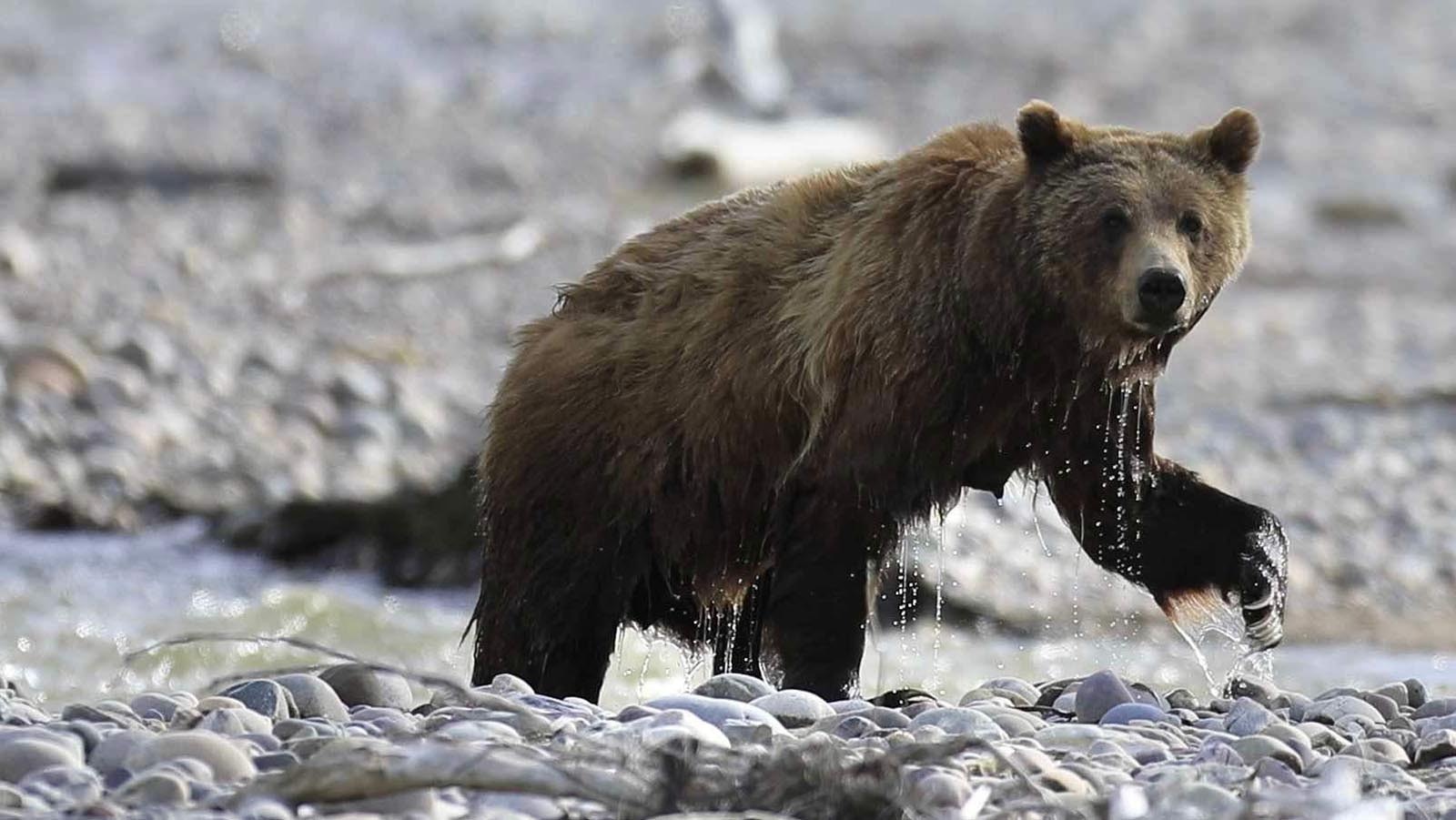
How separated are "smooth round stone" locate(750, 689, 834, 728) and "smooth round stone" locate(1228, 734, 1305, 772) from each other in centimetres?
89

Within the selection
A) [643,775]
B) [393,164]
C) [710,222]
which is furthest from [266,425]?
[393,164]

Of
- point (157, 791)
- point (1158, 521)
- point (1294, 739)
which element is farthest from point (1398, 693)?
point (157, 791)

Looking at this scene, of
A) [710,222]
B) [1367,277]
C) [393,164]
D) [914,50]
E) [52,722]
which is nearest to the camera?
[52,722]

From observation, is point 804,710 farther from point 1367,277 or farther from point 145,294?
point 1367,277

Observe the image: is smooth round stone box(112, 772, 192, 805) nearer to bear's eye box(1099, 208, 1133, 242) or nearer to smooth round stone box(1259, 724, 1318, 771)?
smooth round stone box(1259, 724, 1318, 771)

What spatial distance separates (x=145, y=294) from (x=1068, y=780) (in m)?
10.9

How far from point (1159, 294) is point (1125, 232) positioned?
270 millimetres

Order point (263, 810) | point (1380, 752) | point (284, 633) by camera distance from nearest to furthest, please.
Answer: point (263, 810) → point (1380, 752) → point (284, 633)

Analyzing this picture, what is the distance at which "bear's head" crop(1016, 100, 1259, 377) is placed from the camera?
19.5ft

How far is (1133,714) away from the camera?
18.4 ft

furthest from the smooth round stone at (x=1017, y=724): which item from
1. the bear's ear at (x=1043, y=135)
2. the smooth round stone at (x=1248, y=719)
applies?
the bear's ear at (x=1043, y=135)

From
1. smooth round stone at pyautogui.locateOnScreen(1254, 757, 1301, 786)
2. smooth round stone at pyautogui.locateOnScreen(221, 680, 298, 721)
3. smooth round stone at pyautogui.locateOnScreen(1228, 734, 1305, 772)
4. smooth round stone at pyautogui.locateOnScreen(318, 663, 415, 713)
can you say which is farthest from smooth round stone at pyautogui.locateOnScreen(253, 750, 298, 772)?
smooth round stone at pyautogui.locateOnScreen(1228, 734, 1305, 772)

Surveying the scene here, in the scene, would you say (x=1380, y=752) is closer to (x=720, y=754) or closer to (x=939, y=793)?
(x=939, y=793)

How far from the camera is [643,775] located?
4348mm
